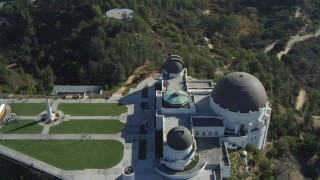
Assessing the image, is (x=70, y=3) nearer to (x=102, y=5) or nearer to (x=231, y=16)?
(x=102, y=5)

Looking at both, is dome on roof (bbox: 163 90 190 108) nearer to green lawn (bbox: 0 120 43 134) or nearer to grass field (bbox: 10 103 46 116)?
green lawn (bbox: 0 120 43 134)

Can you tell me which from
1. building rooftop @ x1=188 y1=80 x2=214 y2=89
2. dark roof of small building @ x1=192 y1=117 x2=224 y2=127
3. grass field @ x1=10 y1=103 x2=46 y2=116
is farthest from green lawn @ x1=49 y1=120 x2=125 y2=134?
building rooftop @ x1=188 y1=80 x2=214 y2=89

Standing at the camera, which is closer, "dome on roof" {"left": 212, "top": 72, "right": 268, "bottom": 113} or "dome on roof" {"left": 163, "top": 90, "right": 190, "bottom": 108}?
"dome on roof" {"left": 212, "top": 72, "right": 268, "bottom": 113}

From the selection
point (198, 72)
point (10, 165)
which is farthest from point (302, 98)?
point (10, 165)

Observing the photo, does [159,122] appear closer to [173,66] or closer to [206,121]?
[206,121]

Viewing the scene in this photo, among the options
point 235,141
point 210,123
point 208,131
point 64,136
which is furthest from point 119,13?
point 235,141
